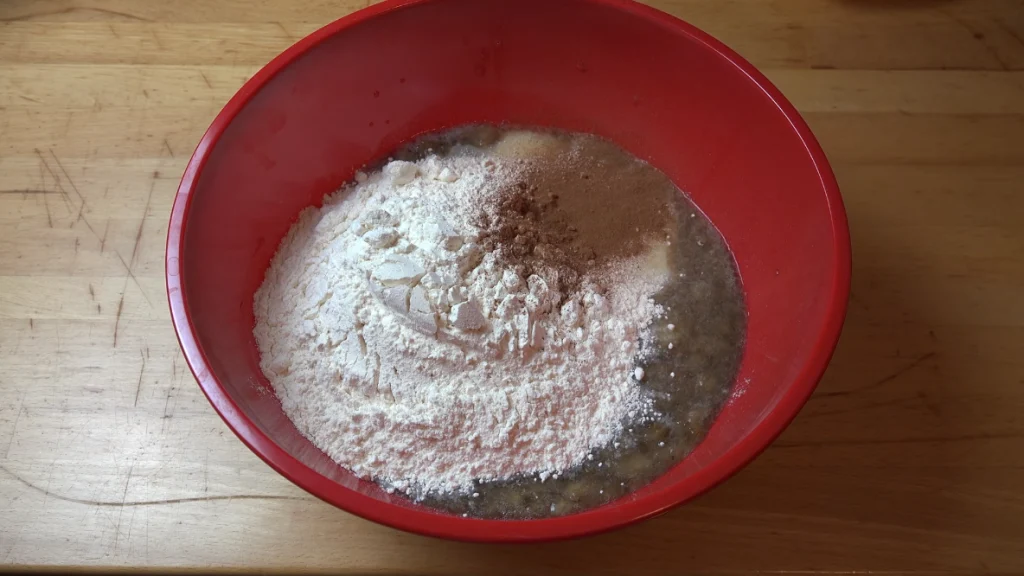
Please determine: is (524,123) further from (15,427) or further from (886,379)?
(15,427)

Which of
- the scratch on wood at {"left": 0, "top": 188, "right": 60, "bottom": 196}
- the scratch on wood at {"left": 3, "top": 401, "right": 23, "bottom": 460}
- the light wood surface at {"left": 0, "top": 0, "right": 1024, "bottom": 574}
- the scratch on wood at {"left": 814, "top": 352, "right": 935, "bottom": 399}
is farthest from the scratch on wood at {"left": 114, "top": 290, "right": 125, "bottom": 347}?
the scratch on wood at {"left": 814, "top": 352, "right": 935, "bottom": 399}

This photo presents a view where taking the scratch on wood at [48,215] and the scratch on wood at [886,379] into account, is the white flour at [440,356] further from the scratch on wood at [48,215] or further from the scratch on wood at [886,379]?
the scratch on wood at [48,215]

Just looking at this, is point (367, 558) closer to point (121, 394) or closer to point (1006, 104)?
point (121, 394)

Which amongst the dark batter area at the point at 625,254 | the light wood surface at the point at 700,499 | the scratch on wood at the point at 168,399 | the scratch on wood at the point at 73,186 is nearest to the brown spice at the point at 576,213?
the dark batter area at the point at 625,254

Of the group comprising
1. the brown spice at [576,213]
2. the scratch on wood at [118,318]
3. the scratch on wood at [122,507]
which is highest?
the brown spice at [576,213]

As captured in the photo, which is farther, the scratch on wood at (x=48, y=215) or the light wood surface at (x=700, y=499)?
the scratch on wood at (x=48, y=215)
